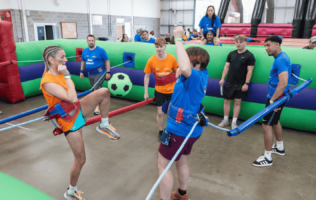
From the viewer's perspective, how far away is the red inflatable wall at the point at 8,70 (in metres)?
5.18

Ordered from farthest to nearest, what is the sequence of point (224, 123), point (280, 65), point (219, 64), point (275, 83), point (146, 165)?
1. point (219, 64)
2. point (224, 123)
3. point (146, 165)
4. point (275, 83)
5. point (280, 65)

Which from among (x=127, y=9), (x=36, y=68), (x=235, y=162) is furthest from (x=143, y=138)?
(x=127, y=9)

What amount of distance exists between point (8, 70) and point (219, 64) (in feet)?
16.3

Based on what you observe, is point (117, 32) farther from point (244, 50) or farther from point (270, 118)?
point (270, 118)

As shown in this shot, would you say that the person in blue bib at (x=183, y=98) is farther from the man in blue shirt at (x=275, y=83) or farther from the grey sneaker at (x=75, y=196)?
the man in blue shirt at (x=275, y=83)

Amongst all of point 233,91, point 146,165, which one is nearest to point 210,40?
point 233,91

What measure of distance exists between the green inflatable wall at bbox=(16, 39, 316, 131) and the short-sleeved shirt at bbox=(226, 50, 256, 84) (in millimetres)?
315

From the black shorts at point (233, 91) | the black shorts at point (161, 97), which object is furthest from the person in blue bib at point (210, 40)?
the black shorts at point (161, 97)

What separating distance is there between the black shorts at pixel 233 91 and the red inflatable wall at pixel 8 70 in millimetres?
4844

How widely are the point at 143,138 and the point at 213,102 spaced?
1847 mm

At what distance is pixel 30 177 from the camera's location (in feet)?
9.37

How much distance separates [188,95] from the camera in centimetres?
181

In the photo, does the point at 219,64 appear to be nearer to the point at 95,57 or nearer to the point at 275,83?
the point at 275,83

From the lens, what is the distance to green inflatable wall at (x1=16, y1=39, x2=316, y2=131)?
4.06 m
